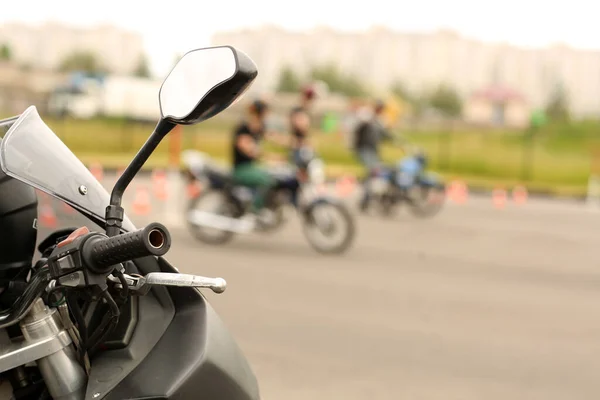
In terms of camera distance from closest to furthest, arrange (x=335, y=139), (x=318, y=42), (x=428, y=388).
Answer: (x=428, y=388), (x=335, y=139), (x=318, y=42)

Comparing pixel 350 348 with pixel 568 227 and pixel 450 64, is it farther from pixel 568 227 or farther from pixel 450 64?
pixel 450 64

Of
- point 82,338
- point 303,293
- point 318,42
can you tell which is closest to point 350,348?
point 303,293

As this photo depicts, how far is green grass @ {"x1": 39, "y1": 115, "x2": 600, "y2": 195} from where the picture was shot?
1075 inches

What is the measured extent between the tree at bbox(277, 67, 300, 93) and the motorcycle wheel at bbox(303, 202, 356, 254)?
131 feet

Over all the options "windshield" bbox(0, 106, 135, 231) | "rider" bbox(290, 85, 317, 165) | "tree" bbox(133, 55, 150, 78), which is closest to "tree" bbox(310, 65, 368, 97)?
"tree" bbox(133, 55, 150, 78)

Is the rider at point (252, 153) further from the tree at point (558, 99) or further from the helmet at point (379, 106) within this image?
the tree at point (558, 99)

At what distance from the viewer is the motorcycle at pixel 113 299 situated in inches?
64.7

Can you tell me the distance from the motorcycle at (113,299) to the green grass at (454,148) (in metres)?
24.1

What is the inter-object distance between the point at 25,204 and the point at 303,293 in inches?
237

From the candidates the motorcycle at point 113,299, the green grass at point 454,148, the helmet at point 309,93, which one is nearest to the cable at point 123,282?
the motorcycle at point 113,299

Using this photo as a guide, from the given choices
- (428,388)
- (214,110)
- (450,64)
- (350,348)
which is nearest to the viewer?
(214,110)

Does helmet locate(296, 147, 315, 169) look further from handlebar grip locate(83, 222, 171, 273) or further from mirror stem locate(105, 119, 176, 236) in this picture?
Result: handlebar grip locate(83, 222, 171, 273)

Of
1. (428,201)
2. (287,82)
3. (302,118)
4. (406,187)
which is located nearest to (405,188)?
(406,187)

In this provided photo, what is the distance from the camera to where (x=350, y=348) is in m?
5.83
